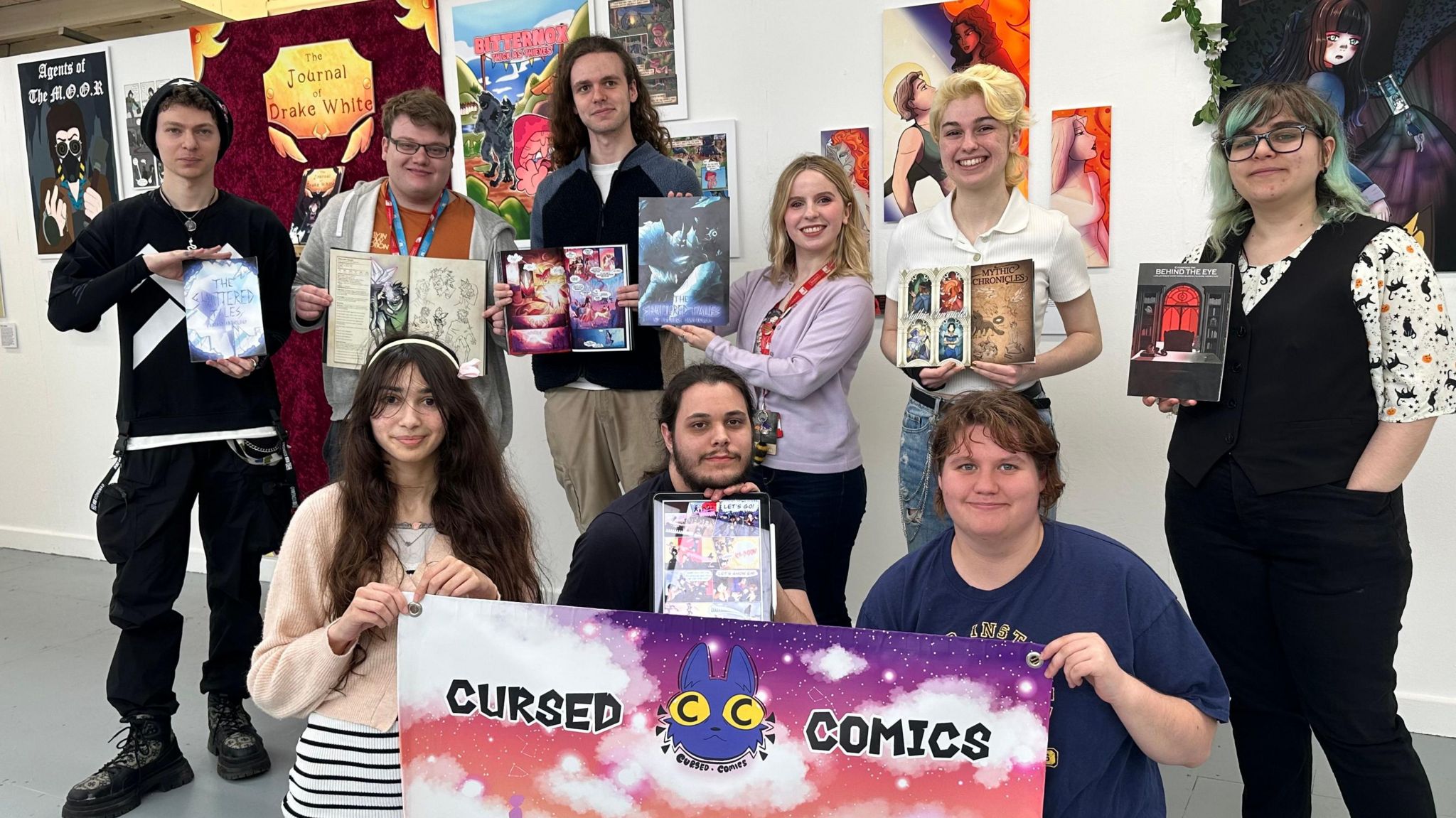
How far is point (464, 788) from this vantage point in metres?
1.75

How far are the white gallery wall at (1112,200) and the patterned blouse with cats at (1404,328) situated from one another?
4.17ft

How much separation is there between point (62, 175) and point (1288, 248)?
17.7 feet

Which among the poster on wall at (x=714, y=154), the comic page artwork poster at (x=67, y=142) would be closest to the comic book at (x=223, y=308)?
the poster on wall at (x=714, y=154)

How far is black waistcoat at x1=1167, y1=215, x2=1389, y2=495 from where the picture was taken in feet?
6.52

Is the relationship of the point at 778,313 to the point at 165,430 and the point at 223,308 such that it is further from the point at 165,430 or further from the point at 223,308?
the point at 165,430

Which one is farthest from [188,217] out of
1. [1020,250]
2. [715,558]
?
[1020,250]

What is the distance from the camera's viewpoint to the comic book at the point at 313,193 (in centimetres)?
444

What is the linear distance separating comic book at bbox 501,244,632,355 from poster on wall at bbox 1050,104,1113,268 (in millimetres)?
1483

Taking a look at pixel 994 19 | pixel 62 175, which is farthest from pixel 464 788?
pixel 62 175

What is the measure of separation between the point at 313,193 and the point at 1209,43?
3.58 m

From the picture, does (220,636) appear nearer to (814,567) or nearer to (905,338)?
(814,567)

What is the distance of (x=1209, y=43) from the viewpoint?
3.08 meters

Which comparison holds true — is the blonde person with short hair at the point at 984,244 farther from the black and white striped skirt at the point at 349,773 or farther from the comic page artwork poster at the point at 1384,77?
the black and white striped skirt at the point at 349,773

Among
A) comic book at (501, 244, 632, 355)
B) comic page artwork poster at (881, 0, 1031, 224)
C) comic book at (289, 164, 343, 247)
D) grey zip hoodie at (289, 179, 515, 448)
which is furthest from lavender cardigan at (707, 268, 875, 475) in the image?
comic book at (289, 164, 343, 247)
